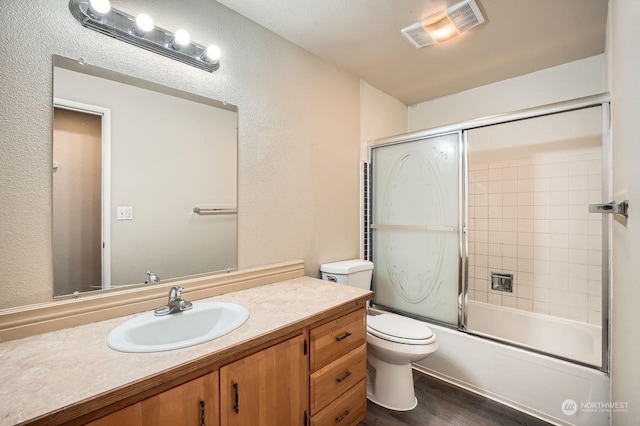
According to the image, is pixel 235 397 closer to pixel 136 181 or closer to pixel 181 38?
pixel 136 181

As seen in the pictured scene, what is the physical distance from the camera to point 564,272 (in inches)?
91.4

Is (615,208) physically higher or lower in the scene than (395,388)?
higher

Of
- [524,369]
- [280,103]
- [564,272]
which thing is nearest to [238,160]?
[280,103]

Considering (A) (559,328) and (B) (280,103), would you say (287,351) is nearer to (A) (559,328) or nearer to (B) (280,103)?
(B) (280,103)

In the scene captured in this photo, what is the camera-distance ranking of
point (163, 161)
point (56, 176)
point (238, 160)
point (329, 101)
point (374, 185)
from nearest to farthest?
point (56, 176), point (163, 161), point (238, 160), point (329, 101), point (374, 185)

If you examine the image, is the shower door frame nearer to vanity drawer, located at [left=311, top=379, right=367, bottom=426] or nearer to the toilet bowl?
the toilet bowl

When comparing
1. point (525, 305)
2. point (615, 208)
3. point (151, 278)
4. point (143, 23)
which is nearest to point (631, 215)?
point (615, 208)

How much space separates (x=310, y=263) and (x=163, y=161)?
1.15 meters

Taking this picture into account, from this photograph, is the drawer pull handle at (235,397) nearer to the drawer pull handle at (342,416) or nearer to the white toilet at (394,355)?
the drawer pull handle at (342,416)

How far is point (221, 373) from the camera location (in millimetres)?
938

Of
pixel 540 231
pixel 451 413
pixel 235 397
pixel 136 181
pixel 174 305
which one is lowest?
pixel 451 413

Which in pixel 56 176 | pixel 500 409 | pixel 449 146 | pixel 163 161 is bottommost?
pixel 500 409

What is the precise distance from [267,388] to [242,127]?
134cm

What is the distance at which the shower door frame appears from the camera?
150 cm
